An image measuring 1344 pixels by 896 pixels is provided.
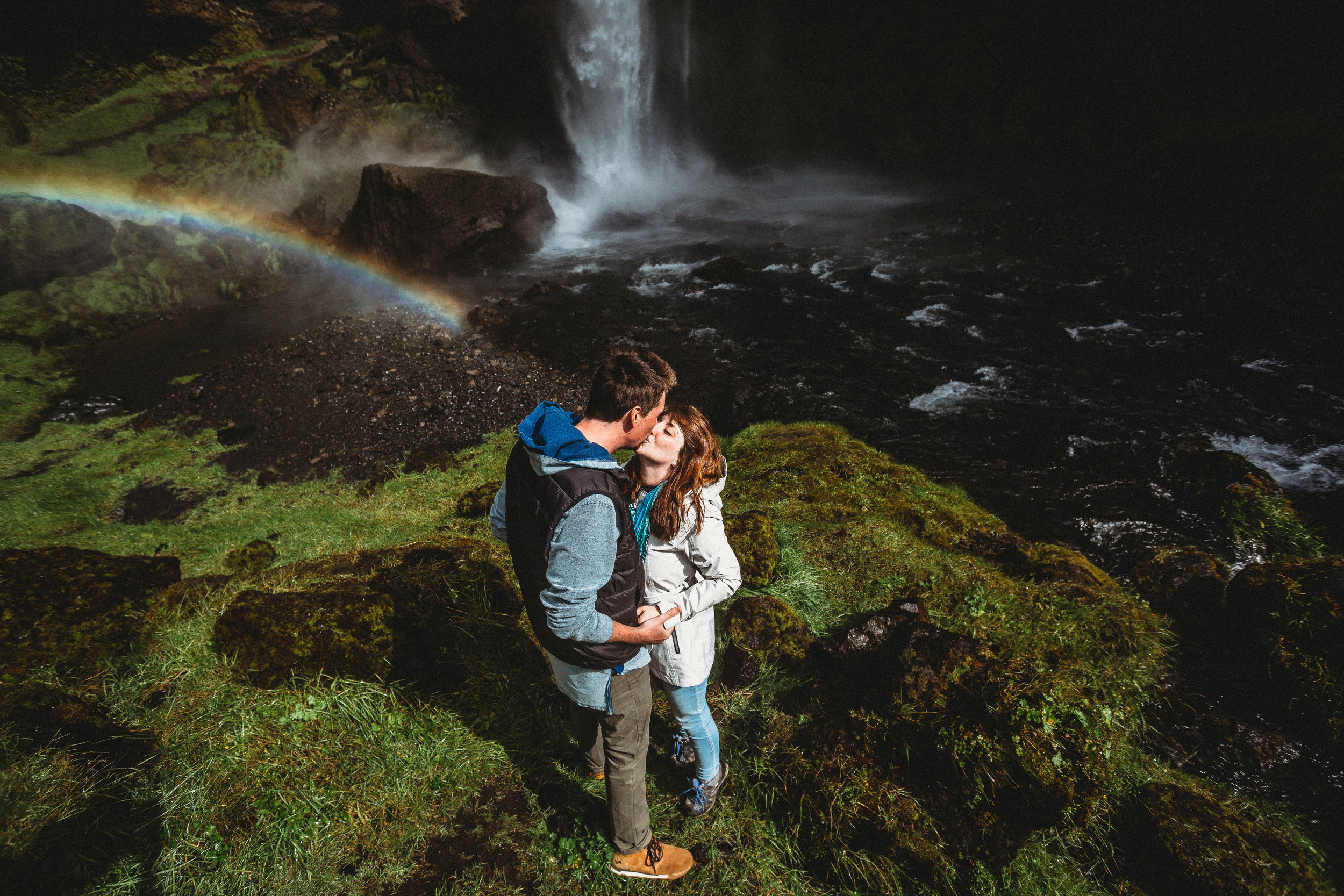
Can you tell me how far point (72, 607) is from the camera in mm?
3967

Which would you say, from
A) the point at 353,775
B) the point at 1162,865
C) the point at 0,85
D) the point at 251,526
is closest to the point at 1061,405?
the point at 1162,865

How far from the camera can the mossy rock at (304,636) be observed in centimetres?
370

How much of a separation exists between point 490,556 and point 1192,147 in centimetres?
2716

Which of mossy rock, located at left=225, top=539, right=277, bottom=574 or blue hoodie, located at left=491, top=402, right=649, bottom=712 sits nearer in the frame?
blue hoodie, located at left=491, top=402, right=649, bottom=712

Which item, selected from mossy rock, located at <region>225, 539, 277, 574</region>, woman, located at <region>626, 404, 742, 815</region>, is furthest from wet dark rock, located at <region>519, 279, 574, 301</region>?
woman, located at <region>626, 404, 742, 815</region>

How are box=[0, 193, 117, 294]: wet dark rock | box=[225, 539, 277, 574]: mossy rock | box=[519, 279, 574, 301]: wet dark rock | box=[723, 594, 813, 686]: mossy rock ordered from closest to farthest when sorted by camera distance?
box=[723, 594, 813, 686]: mossy rock
box=[225, 539, 277, 574]: mossy rock
box=[519, 279, 574, 301]: wet dark rock
box=[0, 193, 117, 294]: wet dark rock


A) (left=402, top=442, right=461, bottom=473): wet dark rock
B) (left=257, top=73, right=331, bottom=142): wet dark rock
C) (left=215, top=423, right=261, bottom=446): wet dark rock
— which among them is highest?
(left=257, top=73, right=331, bottom=142): wet dark rock

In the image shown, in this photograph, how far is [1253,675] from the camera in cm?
408

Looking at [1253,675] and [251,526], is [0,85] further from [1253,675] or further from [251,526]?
[1253,675]

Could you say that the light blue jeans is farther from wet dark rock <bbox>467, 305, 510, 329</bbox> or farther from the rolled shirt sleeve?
wet dark rock <bbox>467, 305, 510, 329</bbox>

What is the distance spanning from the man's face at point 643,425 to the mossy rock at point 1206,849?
3.48 m

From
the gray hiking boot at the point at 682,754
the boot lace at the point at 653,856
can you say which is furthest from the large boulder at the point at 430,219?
the boot lace at the point at 653,856

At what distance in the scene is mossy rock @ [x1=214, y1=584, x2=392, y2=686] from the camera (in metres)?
3.70

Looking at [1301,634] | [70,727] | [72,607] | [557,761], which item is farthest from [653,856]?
[1301,634]
